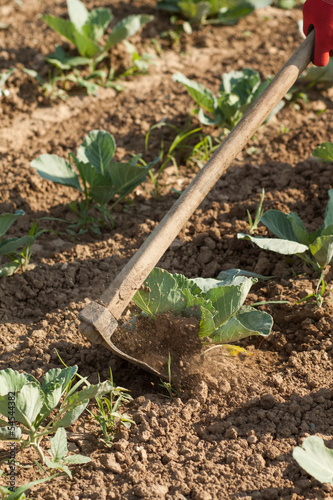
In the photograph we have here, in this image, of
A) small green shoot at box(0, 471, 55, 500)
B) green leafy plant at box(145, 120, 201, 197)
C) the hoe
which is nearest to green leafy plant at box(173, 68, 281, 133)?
green leafy plant at box(145, 120, 201, 197)

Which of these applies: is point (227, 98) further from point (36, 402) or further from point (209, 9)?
point (36, 402)

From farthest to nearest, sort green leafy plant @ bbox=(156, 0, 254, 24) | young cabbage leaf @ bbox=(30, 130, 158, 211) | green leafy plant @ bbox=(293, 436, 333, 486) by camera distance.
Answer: green leafy plant @ bbox=(156, 0, 254, 24) → young cabbage leaf @ bbox=(30, 130, 158, 211) → green leafy plant @ bbox=(293, 436, 333, 486)

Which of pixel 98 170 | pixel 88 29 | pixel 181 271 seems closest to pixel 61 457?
pixel 181 271

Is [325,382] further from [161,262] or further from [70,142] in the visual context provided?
[70,142]

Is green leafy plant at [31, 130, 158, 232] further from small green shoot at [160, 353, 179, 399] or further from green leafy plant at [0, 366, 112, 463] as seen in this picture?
green leafy plant at [0, 366, 112, 463]

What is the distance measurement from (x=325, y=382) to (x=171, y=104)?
2.17 meters

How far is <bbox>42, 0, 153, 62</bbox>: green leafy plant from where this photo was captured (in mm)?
3535

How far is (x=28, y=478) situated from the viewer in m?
1.63

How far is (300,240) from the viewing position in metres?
2.29

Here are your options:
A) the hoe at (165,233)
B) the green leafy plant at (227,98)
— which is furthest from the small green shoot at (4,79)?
the hoe at (165,233)

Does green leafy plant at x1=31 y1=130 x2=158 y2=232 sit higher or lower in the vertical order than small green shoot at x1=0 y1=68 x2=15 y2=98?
lower

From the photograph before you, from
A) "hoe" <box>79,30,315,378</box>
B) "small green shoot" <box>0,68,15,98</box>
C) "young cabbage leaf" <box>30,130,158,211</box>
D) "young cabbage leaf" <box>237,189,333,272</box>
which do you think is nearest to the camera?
"hoe" <box>79,30,315,378</box>

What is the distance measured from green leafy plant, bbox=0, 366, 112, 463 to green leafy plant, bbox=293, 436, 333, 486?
1.98 feet

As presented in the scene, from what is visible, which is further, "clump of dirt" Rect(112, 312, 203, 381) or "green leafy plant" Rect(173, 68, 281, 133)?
"green leafy plant" Rect(173, 68, 281, 133)
